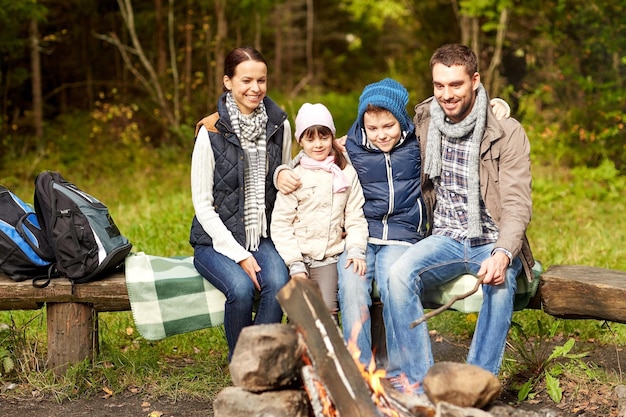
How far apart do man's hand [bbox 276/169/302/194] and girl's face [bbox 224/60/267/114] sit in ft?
1.26

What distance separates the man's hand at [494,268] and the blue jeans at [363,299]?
471 millimetres

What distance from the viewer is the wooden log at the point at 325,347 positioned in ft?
10.2

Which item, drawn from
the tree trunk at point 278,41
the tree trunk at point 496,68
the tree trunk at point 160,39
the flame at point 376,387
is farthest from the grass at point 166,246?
the tree trunk at point 278,41

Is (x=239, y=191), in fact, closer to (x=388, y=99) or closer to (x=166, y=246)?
(x=388, y=99)

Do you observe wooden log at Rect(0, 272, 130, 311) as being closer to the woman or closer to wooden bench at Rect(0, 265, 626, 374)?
wooden bench at Rect(0, 265, 626, 374)

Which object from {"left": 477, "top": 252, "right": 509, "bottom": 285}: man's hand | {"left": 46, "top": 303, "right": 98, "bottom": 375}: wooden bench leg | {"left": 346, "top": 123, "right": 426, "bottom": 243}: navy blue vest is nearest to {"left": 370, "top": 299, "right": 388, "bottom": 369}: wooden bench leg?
{"left": 346, "top": 123, "right": 426, "bottom": 243}: navy blue vest

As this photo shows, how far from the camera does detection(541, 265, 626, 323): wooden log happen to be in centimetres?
398

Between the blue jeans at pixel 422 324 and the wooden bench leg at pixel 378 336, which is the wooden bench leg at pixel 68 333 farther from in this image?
the blue jeans at pixel 422 324

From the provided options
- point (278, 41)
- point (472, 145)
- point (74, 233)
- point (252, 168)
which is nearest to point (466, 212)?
point (472, 145)

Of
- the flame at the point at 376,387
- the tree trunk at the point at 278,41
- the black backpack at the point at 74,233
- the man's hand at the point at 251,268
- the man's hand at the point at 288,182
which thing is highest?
the tree trunk at the point at 278,41

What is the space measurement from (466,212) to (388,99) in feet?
2.28

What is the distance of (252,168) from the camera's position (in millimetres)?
4207

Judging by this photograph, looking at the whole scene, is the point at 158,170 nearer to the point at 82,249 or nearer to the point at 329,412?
the point at 82,249

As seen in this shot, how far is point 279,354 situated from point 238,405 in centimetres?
27
